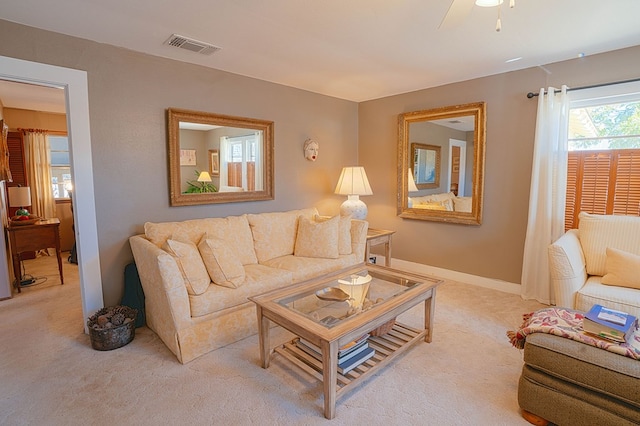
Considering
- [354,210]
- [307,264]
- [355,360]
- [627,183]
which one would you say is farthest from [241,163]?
[627,183]

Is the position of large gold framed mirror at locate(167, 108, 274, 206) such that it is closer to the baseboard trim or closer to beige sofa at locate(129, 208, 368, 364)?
beige sofa at locate(129, 208, 368, 364)

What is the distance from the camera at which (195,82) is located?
312 cm

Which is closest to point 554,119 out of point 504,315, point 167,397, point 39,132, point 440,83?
point 440,83

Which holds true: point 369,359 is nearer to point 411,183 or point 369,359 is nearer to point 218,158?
point 218,158

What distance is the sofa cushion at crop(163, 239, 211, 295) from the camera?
2.30 meters

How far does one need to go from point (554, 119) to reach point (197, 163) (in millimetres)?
3525

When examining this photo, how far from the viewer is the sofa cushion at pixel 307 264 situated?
297 centimetres

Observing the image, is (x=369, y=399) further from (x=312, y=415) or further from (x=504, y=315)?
(x=504, y=315)

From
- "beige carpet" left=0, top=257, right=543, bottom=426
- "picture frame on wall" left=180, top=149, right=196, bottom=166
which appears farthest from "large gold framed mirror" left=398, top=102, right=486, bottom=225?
"picture frame on wall" left=180, top=149, right=196, bottom=166

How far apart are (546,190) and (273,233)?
9.11 feet

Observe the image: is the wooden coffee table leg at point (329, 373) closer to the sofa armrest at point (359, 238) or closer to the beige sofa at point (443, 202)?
the sofa armrest at point (359, 238)

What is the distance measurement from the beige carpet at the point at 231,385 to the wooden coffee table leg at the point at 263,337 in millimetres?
68

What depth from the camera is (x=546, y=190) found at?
124 inches

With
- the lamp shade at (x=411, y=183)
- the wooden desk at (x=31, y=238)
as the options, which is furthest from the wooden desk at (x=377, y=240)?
the wooden desk at (x=31, y=238)
